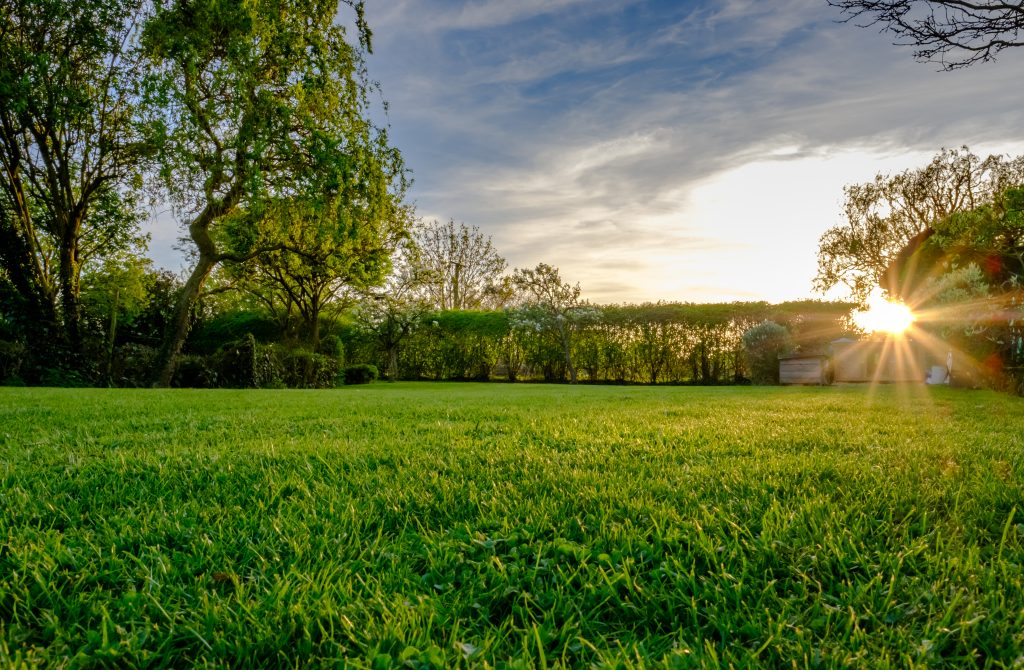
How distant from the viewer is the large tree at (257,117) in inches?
491

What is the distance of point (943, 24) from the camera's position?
20.0 feet

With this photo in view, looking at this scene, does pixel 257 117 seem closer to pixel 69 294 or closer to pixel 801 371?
pixel 69 294

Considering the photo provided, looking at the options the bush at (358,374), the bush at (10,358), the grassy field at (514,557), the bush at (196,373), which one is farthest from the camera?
the bush at (358,374)

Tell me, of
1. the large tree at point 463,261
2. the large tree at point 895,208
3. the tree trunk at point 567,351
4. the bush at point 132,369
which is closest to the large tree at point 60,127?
the bush at point 132,369

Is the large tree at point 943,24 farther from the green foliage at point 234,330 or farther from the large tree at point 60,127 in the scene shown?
the green foliage at point 234,330

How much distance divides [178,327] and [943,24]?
54.5 feet

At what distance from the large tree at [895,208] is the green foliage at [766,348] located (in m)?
6.59

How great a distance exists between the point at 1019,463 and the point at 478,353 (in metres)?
18.8

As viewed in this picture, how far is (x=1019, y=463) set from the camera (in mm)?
2910

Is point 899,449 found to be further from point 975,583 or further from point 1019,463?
point 975,583

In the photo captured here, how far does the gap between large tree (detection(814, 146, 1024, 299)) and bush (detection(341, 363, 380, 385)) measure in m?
19.7

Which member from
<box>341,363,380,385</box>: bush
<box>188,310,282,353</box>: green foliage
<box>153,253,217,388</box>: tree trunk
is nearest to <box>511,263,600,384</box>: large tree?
<box>341,363,380,385</box>: bush

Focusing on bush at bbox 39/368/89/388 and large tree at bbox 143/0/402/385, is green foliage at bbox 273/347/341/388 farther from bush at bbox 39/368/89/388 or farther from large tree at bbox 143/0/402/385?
bush at bbox 39/368/89/388

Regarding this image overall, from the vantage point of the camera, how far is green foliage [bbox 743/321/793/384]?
16328 millimetres
